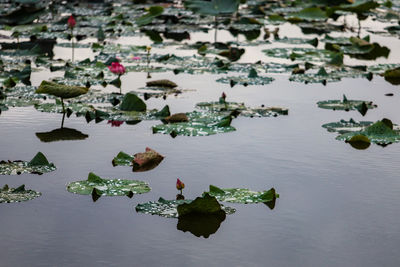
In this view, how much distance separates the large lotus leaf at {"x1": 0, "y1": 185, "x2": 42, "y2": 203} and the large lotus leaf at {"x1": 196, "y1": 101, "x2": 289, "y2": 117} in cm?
195

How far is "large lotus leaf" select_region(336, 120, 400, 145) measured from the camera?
438 cm

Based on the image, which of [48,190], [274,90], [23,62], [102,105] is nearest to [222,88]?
[274,90]

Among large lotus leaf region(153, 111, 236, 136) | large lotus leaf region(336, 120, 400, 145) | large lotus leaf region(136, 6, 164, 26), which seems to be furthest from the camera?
large lotus leaf region(136, 6, 164, 26)

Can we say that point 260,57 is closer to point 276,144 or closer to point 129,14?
point 276,144

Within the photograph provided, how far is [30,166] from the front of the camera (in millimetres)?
3795

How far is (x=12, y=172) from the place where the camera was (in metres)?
3.71

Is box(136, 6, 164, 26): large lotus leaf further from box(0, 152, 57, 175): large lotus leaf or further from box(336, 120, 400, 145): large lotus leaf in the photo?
box(0, 152, 57, 175): large lotus leaf

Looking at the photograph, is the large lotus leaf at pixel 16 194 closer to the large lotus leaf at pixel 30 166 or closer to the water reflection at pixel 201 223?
the large lotus leaf at pixel 30 166

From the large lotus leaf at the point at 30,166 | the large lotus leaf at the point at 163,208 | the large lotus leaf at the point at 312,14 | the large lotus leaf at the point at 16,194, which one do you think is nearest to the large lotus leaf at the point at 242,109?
the large lotus leaf at the point at 30,166

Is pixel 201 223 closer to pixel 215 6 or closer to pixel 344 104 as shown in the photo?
pixel 344 104

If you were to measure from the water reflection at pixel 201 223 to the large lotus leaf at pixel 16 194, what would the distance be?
0.74 meters

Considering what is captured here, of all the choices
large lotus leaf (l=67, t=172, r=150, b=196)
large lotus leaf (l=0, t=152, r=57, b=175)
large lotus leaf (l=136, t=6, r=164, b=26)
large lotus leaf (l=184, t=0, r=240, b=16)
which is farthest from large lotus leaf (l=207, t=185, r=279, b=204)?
large lotus leaf (l=184, t=0, r=240, b=16)

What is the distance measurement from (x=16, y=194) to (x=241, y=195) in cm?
104

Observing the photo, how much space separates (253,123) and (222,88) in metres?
1.21
